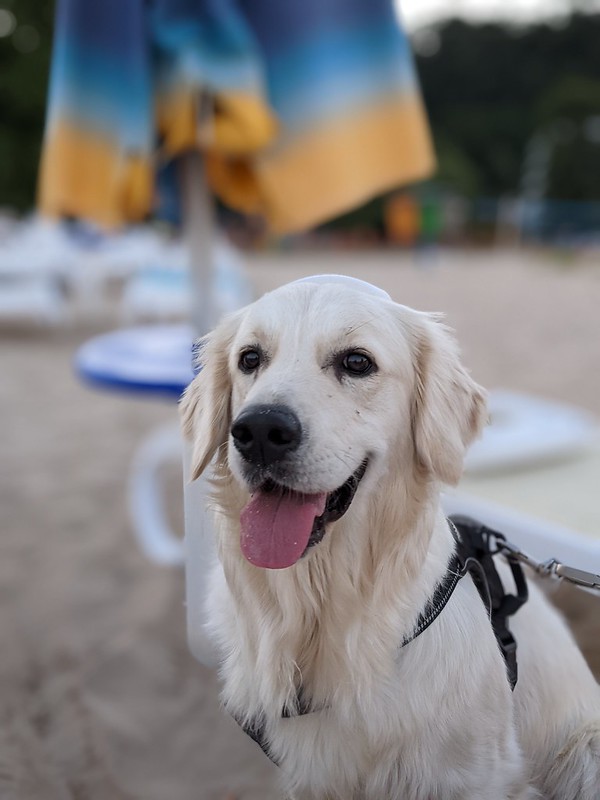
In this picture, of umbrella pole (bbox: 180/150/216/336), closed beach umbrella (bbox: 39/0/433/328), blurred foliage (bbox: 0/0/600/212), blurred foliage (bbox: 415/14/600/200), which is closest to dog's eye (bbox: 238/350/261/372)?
closed beach umbrella (bbox: 39/0/433/328)

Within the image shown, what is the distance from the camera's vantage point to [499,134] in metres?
52.8

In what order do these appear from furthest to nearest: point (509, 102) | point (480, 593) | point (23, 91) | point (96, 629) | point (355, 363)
A: point (509, 102) < point (23, 91) < point (96, 629) < point (480, 593) < point (355, 363)

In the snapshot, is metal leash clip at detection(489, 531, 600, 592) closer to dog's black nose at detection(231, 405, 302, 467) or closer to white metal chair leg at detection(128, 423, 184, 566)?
dog's black nose at detection(231, 405, 302, 467)

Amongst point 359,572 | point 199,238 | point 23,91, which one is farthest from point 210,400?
point 23,91

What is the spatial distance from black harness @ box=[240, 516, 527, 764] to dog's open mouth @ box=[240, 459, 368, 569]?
278mm

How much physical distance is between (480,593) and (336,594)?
0.34 metres

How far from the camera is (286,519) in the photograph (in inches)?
57.9

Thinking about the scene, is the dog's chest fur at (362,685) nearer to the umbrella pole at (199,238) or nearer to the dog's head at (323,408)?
the dog's head at (323,408)

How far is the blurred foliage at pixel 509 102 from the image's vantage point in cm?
4134

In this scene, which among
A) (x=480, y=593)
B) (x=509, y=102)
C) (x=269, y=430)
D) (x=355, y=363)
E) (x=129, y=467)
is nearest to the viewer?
(x=269, y=430)

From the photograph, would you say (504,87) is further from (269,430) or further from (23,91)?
(269,430)

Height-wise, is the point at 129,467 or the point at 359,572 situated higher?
the point at 359,572

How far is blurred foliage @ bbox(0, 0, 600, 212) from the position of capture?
41.3 m

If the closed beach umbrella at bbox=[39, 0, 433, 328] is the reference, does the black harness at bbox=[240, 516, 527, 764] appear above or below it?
below
